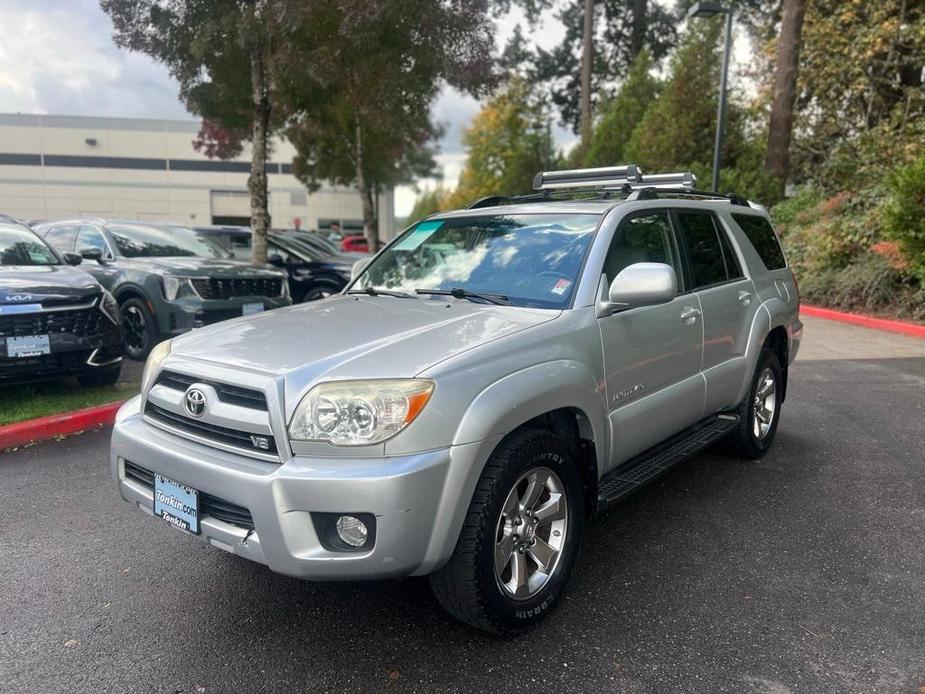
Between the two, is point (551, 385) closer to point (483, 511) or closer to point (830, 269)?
point (483, 511)

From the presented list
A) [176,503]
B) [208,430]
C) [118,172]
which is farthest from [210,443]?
[118,172]

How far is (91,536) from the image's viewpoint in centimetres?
370

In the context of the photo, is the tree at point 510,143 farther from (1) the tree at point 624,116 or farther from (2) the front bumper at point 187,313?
(2) the front bumper at point 187,313

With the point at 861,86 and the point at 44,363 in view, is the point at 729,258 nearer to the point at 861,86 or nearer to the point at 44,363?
the point at 44,363

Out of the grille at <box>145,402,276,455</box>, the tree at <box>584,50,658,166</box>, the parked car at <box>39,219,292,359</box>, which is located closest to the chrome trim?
the grille at <box>145,402,276,455</box>

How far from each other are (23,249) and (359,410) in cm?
586

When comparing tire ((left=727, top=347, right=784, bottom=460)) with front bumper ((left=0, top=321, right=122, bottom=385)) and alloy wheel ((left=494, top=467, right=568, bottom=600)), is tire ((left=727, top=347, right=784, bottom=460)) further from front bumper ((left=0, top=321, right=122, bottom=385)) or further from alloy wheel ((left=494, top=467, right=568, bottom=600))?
front bumper ((left=0, top=321, right=122, bottom=385))

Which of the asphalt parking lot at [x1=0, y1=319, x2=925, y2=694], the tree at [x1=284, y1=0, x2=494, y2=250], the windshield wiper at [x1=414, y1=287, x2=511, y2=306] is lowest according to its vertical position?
the asphalt parking lot at [x1=0, y1=319, x2=925, y2=694]

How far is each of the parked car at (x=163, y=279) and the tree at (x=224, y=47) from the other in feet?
5.46

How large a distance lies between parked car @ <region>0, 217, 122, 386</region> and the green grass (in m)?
0.17

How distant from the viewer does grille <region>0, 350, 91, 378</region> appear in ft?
17.7

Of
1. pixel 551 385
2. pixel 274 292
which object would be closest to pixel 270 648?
pixel 551 385

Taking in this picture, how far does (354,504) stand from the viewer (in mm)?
2328

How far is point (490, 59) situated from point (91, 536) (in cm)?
888
